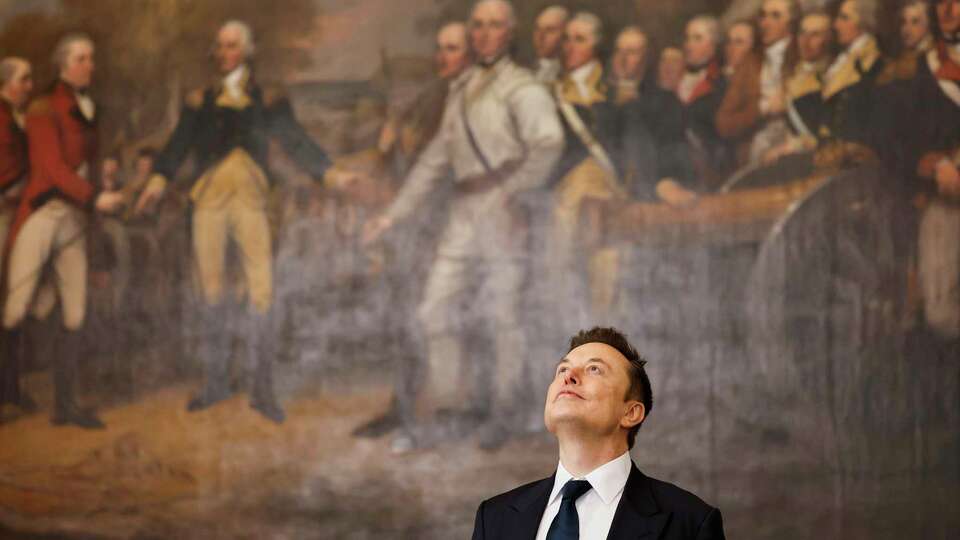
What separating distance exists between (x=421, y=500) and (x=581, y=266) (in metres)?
2.03

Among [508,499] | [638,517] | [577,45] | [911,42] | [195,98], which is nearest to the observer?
[638,517]

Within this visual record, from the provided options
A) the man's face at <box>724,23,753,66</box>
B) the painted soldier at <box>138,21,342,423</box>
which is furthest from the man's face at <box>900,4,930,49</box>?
the painted soldier at <box>138,21,342,423</box>

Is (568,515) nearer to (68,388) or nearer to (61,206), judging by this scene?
(68,388)

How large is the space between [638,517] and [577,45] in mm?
5909

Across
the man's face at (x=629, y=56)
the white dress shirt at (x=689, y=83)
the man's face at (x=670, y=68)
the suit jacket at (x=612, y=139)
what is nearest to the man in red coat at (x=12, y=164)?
the suit jacket at (x=612, y=139)

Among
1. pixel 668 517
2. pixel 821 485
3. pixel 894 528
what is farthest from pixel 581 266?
pixel 668 517

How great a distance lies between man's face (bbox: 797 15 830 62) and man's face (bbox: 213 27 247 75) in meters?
4.18

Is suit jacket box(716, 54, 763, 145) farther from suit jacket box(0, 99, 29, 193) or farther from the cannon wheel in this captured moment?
suit jacket box(0, 99, 29, 193)

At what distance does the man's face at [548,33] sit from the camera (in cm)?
907

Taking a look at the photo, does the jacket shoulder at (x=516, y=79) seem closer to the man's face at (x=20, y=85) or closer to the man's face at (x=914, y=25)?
the man's face at (x=914, y=25)

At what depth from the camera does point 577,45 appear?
9.05m

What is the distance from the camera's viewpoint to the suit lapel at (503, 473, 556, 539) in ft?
12.4

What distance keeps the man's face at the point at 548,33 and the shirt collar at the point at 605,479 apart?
223 inches

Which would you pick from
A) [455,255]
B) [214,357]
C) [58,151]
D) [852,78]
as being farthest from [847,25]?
[58,151]
